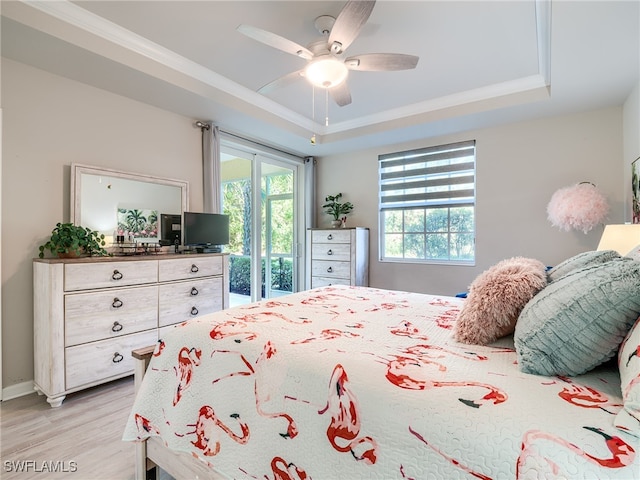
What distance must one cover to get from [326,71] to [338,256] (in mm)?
2548

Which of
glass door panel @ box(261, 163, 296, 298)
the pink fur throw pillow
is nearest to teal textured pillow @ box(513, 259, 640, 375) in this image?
the pink fur throw pillow

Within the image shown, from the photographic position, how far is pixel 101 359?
233 cm

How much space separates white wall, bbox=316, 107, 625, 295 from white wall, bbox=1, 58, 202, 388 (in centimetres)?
344

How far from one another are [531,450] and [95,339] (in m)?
2.67

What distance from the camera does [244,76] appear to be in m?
2.90

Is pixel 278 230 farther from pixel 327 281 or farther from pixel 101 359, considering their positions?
pixel 101 359

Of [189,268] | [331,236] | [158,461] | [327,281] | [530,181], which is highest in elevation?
[530,181]

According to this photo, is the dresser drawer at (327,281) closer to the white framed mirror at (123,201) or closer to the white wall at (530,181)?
the white wall at (530,181)

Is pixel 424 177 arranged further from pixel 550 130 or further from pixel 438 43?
pixel 438 43

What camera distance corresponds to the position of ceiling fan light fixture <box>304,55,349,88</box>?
2.07m

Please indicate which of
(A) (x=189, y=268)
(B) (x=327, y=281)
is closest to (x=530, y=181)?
(B) (x=327, y=281)

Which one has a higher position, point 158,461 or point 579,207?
point 579,207

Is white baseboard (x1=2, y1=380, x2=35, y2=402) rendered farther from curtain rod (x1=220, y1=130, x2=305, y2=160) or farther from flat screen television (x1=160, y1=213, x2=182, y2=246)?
curtain rod (x1=220, y1=130, x2=305, y2=160)

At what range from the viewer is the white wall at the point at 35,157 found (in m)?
2.28
